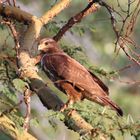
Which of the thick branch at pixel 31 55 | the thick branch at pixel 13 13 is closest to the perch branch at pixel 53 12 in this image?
the thick branch at pixel 31 55

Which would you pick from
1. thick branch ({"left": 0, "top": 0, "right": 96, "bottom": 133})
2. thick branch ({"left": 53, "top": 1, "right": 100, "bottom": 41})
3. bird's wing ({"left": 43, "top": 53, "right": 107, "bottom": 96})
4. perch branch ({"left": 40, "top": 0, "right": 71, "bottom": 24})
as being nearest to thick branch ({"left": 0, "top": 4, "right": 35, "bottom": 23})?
thick branch ({"left": 0, "top": 0, "right": 96, "bottom": 133})

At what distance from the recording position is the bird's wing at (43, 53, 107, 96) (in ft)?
16.7

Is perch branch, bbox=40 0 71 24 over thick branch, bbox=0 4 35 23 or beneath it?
over

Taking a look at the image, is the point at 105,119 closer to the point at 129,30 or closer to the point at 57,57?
the point at 129,30

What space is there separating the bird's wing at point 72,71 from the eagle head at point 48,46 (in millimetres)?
59

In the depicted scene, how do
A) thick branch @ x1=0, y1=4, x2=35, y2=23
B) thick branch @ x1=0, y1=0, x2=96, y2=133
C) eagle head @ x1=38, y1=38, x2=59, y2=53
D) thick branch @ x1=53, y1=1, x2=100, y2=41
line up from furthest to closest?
eagle head @ x1=38, y1=38, x2=59, y2=53, thick branch @ x1=0, y1=4, x2=35, y2=23, thick branch @ x1=53, y1=1, x2=100, y2=41, thick branch @ x1=0, y1=0, x2=96, y2=133

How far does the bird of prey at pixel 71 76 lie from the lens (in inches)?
200

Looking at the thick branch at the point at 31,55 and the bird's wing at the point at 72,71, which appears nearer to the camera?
the thick branch at the point at 31,55

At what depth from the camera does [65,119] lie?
4.12m

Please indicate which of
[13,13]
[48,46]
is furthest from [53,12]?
[48,46]

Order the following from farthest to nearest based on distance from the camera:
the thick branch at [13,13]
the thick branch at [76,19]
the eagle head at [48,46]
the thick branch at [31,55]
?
the eagle head at [48,46] → the thick branch at [13,13] → the thick branch at [76,19] → the thick branch at [31,55]

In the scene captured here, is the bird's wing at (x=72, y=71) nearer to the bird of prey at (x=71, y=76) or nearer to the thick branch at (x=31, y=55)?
the bird of prey at (x=71, y=76)

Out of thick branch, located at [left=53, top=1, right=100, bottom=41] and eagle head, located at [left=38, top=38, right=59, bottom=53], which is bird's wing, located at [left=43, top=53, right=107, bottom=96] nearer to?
eagle head, located at [left=38, top=38, right=59, bottom=53]

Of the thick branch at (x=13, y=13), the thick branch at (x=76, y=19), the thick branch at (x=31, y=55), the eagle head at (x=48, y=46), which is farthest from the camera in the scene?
the eagle head at (x=48, y=46)
